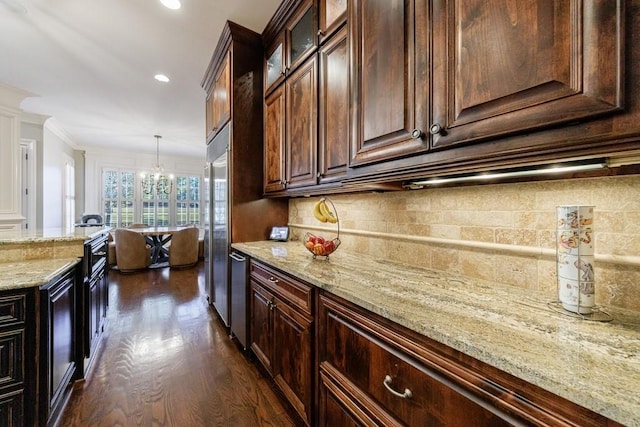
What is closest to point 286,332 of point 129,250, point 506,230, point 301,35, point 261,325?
point 261,325

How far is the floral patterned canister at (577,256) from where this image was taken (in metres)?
0.78

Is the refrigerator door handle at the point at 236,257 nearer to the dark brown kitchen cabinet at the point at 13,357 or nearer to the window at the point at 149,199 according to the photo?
the dark brown kitchen cabinet at the point at 13,357

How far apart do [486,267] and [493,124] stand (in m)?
0.69

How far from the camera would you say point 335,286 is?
1.13m

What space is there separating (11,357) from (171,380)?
89 centimetres

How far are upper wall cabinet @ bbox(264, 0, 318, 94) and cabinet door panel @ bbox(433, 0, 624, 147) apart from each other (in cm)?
113

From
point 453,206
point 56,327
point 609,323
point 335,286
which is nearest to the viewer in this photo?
point 609,323

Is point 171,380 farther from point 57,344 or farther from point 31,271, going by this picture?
point 31,271

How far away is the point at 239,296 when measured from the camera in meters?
2.22

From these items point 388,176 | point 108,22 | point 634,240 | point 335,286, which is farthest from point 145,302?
point 634,240

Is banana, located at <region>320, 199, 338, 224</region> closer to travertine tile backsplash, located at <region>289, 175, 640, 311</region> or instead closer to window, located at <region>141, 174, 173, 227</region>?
travertine tile backsplash, located at <region>289, 175, 640, 311</region>

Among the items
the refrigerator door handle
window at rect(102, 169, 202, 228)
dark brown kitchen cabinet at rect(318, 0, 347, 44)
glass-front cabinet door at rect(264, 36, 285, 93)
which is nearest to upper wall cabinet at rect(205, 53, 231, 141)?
glass-front cabinet door at rect(264, 36, 285, 93)

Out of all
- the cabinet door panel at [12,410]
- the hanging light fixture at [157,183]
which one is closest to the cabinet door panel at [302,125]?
the cabinet door panel at [12,410]

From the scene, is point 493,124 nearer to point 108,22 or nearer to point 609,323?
point 609,323
